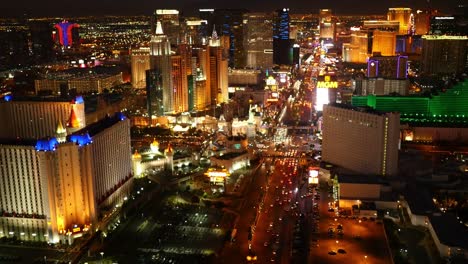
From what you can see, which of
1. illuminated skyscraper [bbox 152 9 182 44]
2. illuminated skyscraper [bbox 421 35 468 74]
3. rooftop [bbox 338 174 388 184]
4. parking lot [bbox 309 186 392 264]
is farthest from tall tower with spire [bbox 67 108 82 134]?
illuminated skyscraper [bbox 421 35 468 74]

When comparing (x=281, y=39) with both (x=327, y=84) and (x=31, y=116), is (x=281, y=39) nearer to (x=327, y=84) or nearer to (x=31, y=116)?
(x=327, y=84)

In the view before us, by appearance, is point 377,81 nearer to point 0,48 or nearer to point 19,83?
point 19,83

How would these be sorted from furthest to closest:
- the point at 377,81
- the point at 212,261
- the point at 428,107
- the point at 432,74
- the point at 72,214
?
the point at 432,74
the point at 377,81
the point at 428,107
the point at 72,214
the point at 212,261

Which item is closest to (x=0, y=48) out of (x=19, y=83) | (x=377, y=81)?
(x=19, y=83)

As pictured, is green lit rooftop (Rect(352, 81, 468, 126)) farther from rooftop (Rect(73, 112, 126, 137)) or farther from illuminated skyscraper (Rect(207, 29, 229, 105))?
rooftop (Rect(73, 112, 126, 137))

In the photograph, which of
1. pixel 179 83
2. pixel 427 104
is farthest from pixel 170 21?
pixel 427 104

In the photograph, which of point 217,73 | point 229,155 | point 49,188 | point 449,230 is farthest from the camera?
point 217,73
